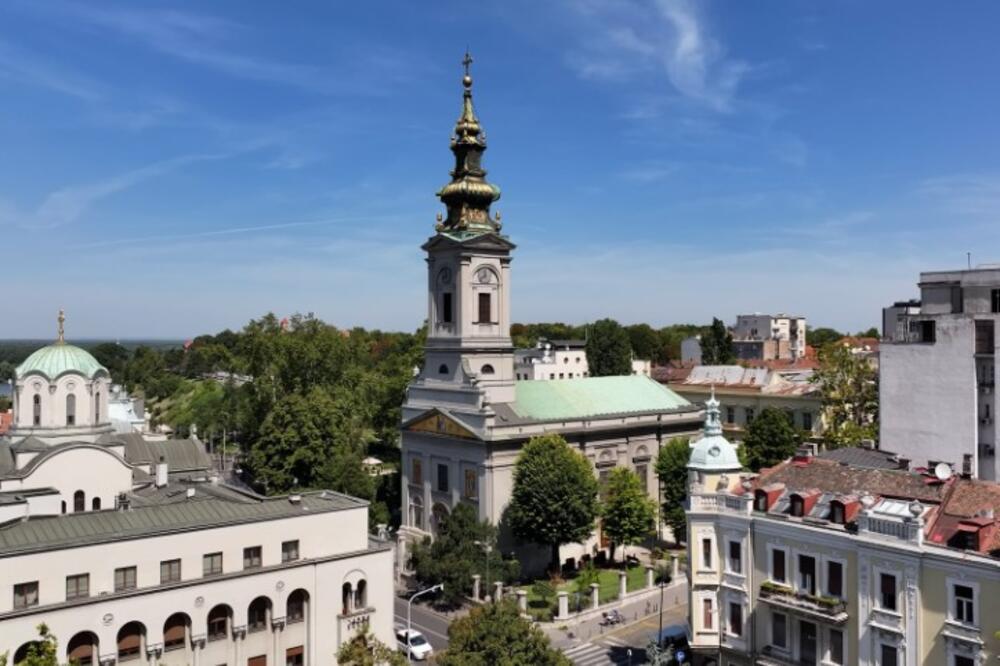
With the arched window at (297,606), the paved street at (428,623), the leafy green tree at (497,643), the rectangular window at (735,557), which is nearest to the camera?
the leafy green tree at (497,643)

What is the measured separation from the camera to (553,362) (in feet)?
436

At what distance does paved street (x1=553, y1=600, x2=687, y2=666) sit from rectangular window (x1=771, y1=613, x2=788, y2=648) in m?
9.29

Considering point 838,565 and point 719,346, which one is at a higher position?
point 719,346

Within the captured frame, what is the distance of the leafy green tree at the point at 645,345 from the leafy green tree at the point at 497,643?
484 feet

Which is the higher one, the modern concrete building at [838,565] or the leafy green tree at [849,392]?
the leafy green tree at [849,392]

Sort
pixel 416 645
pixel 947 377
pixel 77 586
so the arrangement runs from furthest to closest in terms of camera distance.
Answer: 1. pixel 947 377
2. pixel 416 645
3. pixel 77 586

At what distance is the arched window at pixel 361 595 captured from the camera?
3922 centimetres

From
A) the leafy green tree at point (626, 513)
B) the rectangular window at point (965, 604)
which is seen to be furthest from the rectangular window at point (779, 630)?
the leafy green tree at point (626, 513)

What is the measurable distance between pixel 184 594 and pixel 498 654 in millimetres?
14334

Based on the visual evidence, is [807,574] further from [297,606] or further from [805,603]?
[297,606]

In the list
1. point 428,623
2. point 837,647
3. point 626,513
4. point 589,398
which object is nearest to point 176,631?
point 428,623

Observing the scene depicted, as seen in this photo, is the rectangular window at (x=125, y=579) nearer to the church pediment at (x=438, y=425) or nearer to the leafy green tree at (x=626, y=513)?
the church pediment at (x=438, y=425)

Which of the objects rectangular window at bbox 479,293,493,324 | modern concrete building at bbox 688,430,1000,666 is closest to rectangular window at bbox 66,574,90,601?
modern concrete building at bbox 688,430,1000,666

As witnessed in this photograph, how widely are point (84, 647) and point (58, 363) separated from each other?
21349 millimetres
